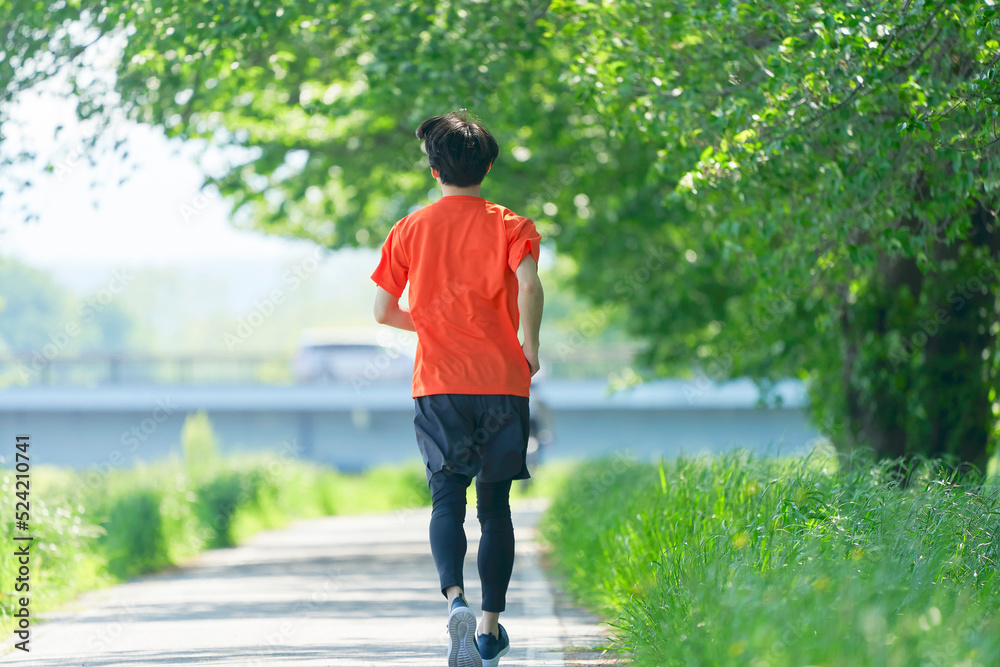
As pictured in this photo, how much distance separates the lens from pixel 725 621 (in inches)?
120

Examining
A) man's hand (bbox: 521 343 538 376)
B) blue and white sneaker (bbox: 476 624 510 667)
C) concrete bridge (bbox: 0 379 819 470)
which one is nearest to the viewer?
blue and white sneaker (bbox: 476 624 510 667)

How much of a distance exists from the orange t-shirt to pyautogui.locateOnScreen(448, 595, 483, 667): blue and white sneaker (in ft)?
2.53

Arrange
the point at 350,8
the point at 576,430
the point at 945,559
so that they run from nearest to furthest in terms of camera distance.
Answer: the point at 945,559, the point at 350,8, the point at 576,430

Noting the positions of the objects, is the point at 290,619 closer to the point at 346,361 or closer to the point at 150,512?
the point at 150,512

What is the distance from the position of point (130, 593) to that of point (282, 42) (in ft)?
15.5

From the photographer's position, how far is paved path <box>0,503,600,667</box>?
461 cm

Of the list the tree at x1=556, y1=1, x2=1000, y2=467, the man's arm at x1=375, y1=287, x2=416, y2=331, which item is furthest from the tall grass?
the tree at x1=556, y1=1, x2=1000, y2=467

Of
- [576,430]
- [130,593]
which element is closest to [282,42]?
[130,593]

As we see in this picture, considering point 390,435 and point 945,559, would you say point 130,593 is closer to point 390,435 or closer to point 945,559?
point 945,559

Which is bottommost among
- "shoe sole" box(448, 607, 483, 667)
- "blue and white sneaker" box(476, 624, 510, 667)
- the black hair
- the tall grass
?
the tall grass

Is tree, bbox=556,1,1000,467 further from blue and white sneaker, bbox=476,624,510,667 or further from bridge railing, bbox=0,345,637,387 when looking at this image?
bridge railing, bbox=0,345,637,387

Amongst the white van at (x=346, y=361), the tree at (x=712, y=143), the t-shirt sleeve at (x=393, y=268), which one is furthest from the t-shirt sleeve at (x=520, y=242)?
the white van at (x=346, y=361)

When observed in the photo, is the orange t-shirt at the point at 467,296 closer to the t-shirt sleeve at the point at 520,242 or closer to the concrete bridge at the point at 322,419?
the t-shirt sleeve at the point at 520,242

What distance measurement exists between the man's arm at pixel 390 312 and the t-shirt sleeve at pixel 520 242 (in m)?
0.47
